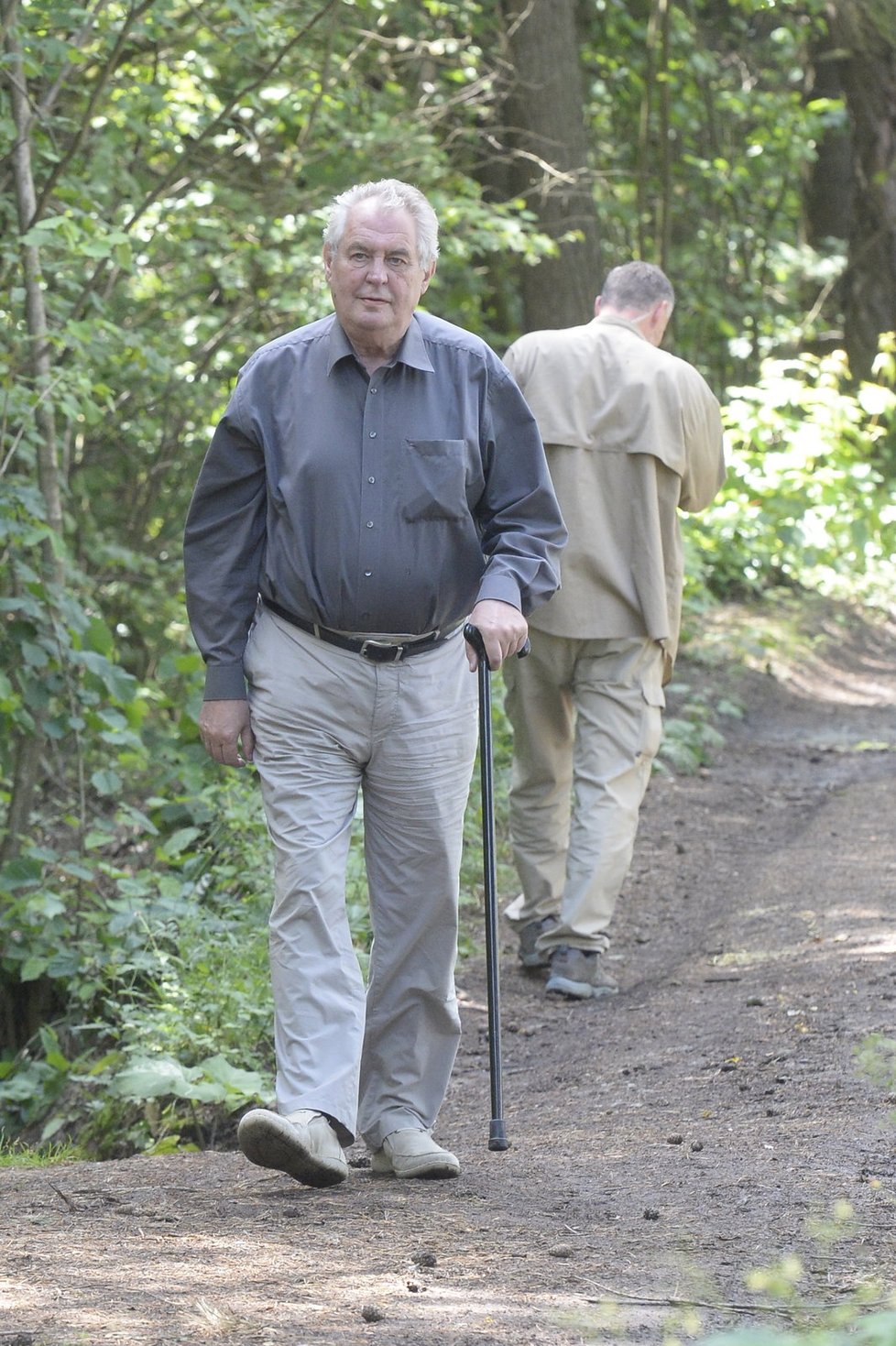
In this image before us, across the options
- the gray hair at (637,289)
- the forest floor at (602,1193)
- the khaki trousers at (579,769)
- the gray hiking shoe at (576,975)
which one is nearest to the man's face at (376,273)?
the forest floor at (602,1193)

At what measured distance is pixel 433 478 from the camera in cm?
398

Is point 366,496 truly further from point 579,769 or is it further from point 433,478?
point 579,769

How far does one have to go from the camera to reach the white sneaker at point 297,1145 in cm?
367

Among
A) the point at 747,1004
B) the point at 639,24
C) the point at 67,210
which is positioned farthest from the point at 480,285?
the point at 747,1004

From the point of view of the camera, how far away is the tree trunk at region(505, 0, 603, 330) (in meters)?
12.3

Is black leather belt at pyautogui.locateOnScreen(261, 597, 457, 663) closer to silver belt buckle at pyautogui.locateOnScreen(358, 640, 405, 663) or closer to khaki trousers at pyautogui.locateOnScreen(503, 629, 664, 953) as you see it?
silver belt buckle at pyautogui.locateOnScreen(358, 640, 405, 663)

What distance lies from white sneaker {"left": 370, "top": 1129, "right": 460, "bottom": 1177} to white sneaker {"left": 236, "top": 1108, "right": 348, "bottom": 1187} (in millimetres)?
189

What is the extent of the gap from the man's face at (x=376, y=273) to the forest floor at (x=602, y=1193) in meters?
1.95

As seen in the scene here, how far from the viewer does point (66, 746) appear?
7551 mm

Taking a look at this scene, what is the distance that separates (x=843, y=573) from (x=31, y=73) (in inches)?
400

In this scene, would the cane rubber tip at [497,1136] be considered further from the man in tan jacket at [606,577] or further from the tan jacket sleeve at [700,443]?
the tan jacket sleeve at [700,443]

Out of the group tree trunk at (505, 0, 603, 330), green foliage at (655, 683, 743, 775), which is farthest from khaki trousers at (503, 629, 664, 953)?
tree trunk at (505, 0, 603, 330)

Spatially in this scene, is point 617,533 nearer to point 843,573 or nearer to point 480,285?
point 480,285

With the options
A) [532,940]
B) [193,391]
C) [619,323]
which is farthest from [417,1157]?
[193,391]
